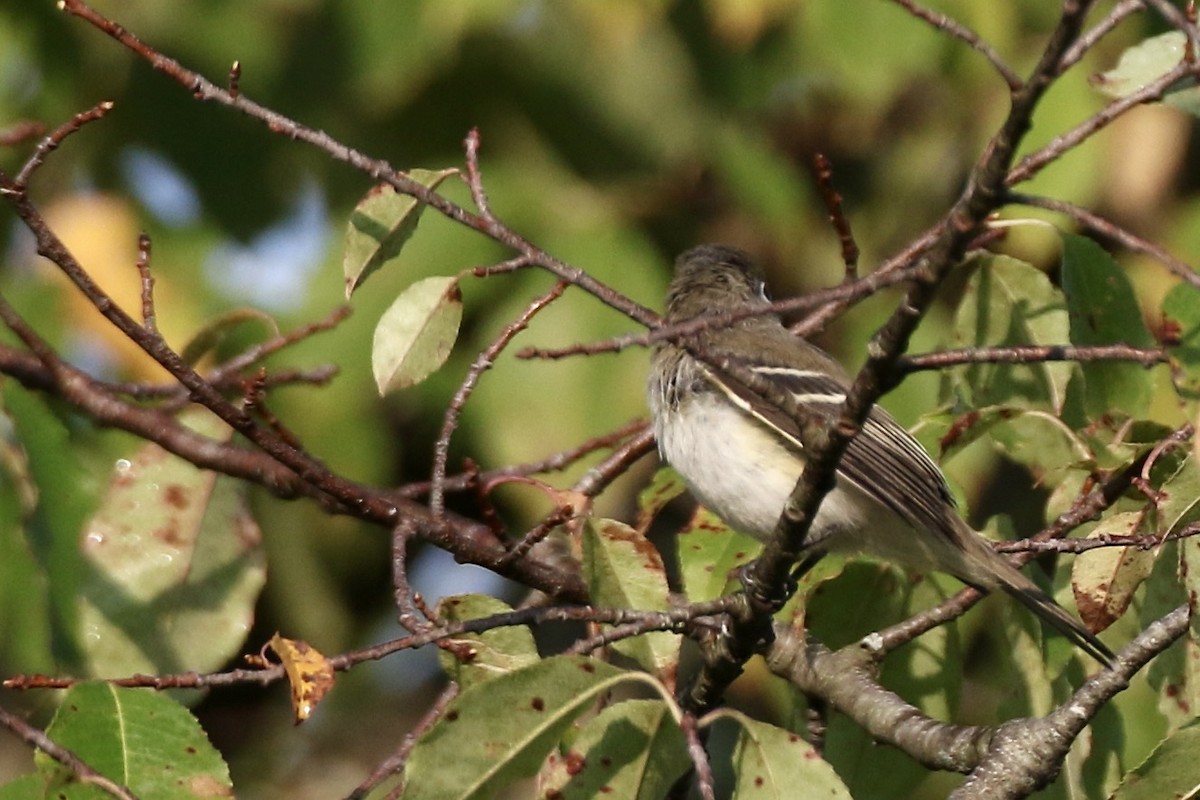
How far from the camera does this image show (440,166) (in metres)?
6.25

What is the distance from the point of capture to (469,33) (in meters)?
6.17

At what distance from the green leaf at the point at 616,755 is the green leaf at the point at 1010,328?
114cm

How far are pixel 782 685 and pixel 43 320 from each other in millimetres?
2881

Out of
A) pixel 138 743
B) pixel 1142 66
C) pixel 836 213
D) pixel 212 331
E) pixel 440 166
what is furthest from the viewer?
pixel 440 166

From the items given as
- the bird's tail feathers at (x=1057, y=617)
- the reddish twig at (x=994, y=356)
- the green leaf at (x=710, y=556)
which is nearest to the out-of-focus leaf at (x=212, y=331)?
the green leaf at (x=710, y=556)

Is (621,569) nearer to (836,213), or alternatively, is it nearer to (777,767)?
(777,767)

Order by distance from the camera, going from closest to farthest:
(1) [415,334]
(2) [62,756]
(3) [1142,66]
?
(2) [62,756]
(1) [415,334]
(3) [1142,66]

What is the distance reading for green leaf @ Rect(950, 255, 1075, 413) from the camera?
11.1 ft

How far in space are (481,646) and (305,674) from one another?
442mm

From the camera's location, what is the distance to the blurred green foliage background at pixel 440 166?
16.7 ft

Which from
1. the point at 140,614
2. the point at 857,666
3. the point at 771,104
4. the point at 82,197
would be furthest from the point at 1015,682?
the point at 82,197

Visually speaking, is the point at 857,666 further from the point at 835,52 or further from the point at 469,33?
the point at 469,33

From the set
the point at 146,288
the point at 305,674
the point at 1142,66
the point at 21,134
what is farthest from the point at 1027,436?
the point at 21,134

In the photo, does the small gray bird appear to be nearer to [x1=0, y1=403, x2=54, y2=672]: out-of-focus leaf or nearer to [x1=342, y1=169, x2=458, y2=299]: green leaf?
[x1=342, y1=169, x2=458, y2=299]: green leaf
